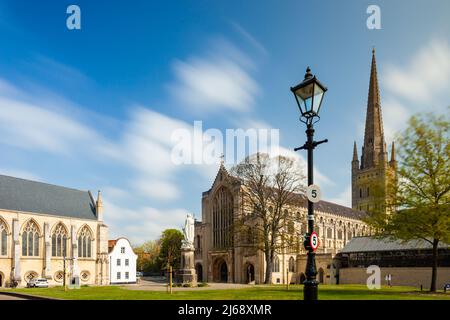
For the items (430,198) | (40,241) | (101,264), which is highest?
(430,198)

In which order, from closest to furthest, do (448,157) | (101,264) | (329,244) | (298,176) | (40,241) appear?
(448,157) < (298,176) < (40,241) < (101,264) < (329,244)

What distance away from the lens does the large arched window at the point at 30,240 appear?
57406 mm

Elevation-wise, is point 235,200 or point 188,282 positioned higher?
point 235,200

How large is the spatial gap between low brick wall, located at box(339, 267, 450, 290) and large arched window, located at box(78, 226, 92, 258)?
40.5 meters

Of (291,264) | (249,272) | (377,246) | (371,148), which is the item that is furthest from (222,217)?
(371,148)

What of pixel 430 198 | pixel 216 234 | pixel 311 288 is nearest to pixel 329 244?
pixel 216 234

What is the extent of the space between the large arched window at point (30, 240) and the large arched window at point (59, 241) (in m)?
2.79

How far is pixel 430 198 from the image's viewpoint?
1056 inches

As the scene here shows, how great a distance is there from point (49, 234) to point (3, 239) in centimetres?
670

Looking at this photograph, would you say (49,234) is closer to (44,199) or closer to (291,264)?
(44,199)

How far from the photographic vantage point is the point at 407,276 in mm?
49250

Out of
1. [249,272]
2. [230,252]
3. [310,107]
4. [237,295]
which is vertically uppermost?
[310,107]

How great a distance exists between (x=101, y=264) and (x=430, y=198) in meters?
53.8
